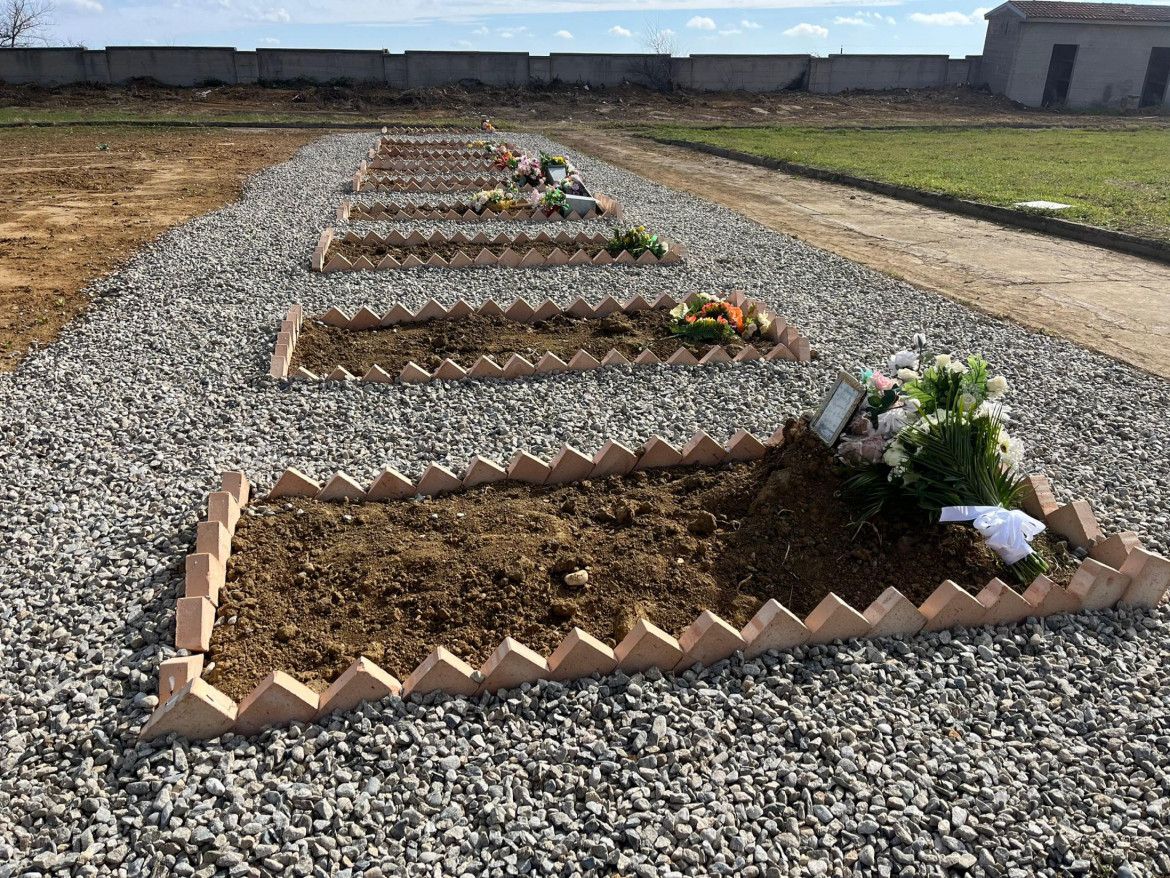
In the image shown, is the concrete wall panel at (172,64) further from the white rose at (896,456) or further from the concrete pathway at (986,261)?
the white rose at (896,456)

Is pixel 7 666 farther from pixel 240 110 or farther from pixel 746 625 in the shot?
pixel 240 110

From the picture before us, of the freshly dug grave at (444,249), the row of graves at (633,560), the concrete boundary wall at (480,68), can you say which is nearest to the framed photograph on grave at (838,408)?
the row of graves at (633,560)

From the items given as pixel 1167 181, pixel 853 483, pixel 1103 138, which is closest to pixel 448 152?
pixel 1167 181

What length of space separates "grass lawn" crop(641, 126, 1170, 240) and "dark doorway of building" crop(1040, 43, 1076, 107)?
1078cm

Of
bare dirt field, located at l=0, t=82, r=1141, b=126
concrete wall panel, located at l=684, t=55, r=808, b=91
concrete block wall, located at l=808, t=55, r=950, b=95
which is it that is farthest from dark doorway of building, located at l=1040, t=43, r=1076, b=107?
concrete wall panel, located at l=684, t=55, r=808, b=91

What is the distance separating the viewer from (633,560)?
3.89 m

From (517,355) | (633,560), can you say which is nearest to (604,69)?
(517,355)

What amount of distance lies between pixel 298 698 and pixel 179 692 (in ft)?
1.41

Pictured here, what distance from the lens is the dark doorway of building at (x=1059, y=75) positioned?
39.2 meters

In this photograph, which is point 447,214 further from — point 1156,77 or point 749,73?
point 1156,77

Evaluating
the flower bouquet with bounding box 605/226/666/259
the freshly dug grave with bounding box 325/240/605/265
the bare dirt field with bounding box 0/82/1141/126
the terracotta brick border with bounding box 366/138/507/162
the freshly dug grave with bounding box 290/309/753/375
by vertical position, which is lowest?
the freshly dug grave with bounding box 290/309/753/375

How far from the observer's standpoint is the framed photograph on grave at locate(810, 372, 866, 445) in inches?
164

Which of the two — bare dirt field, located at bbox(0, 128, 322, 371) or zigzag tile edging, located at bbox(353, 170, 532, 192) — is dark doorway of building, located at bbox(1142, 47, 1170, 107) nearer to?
zigzag tile edging, located at bbox(353, 170, 532, 192)

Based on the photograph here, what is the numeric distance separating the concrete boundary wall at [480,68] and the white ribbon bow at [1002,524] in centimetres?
4112
